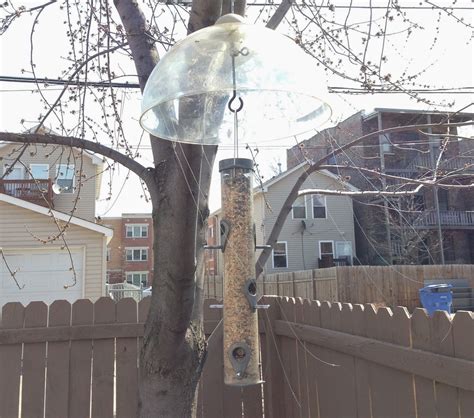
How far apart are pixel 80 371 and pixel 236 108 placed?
8.77 ft

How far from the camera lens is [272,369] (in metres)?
4.23

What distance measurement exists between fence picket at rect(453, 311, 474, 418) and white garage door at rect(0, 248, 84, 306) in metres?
11.9

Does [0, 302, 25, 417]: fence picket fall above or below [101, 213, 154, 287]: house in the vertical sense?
below

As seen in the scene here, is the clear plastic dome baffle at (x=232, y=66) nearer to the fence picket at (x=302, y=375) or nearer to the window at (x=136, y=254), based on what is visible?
the fence picket at (x=302, y=375)

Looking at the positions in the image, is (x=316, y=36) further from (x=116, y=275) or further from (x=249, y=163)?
(x=116, y=275)

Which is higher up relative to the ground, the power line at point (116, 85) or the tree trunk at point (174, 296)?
the power line at point (116, 85)

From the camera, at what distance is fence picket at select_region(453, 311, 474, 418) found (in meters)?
2.14

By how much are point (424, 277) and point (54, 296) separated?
11.4 meters

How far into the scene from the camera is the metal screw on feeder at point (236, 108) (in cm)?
182

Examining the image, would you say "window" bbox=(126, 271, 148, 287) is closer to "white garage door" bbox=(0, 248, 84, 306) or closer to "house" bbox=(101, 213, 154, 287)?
"house" bbox=(101, 213, 154, 287)

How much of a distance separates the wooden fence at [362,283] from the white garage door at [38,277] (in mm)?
4252

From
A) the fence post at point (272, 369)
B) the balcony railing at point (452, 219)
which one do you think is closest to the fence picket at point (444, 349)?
the fence post at point (272, 369)

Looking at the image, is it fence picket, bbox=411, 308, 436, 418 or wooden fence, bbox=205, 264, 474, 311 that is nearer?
fence picket, bbox=411, 308, 436, 418

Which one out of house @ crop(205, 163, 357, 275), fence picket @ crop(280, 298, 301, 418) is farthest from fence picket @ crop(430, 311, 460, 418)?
house @ crop(205, 163, 357, 275)
